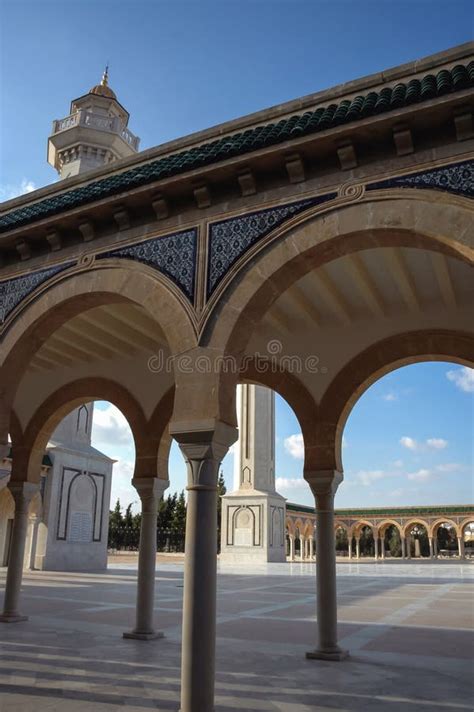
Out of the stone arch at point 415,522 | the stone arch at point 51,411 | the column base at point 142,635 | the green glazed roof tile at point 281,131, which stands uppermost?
the green glazed roof tile at point 281,131

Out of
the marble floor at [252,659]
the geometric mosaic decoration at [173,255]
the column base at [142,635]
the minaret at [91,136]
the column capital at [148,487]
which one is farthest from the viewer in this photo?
the minaret at [91,136]

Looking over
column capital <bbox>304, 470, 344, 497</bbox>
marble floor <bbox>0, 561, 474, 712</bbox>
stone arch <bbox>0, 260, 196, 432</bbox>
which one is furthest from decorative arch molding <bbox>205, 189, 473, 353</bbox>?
marble floor <bbox>0, 561, 474, 712</bbox>

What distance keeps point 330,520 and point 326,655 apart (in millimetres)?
1394

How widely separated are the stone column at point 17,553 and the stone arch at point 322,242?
5.38 m

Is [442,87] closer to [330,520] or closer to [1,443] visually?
[330,520]

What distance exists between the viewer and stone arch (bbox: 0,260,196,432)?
4.96 m

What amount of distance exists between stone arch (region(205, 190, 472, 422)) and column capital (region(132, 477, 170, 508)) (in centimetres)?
372

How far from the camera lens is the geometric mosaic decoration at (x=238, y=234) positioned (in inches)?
190

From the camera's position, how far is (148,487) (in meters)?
7.95

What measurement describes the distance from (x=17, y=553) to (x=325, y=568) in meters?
4.66

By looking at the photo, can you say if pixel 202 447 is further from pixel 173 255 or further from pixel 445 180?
pixel 445 180

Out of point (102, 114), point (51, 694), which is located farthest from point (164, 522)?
point (51, 694)

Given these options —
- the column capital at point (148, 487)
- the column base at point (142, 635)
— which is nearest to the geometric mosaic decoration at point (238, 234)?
the column capital at point (148, 487)

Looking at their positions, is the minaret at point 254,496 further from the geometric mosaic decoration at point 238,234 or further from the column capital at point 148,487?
the geometric mosaic decoration at point 238,234
